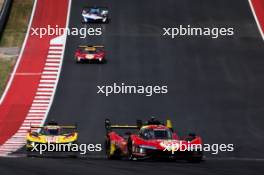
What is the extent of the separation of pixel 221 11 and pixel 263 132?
28.2m

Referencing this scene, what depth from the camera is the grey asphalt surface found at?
4197 centimetres

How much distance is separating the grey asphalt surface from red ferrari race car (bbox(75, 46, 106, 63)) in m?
0.49

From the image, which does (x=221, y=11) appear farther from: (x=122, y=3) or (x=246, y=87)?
(x=246, y=87)

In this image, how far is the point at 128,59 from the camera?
187ft

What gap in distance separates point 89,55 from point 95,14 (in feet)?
27.9

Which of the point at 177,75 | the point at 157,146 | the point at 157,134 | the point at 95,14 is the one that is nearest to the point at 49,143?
the point at 157,134

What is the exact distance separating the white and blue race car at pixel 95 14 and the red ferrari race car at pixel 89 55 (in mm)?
7966

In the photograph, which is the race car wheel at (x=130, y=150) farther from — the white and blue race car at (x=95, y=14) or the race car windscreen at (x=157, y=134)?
the white and blue race car at (x=95, y=14)

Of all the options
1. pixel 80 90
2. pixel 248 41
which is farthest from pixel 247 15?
pixel 80 90

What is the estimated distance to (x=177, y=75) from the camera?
174 ft

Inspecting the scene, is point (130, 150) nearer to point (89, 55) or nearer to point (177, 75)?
point (177, 75)

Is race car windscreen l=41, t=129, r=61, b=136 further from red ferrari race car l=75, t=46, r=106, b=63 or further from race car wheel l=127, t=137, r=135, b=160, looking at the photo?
red ferrari race car l=75, t=46, r=106, b=63

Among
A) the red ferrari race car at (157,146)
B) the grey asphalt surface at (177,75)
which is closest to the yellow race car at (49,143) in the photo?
the grey asphalt surface at (177,75)

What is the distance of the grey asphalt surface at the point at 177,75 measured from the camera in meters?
42.0
